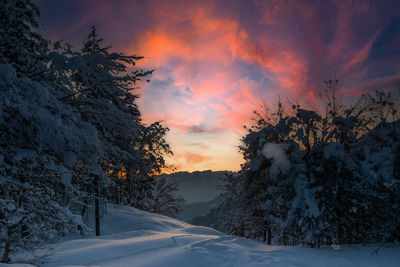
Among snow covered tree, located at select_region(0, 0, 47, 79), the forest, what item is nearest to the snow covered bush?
the forest

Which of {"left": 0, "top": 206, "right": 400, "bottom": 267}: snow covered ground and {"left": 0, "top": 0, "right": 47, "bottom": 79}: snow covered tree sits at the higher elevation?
{"left": 0, "top": 0, "right": 47, "bottom": 79}: snow covered tree

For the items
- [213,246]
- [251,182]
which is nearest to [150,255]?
[213,246]

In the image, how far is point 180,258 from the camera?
4328 millimetres

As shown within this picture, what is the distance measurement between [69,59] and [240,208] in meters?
9.96

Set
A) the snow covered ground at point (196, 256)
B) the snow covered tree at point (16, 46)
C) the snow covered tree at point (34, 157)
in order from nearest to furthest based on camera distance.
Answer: the snow covered ground at point (196, 256) → the snow covered tree at point (34, 157) → the snow covered tree at point (16, 46)

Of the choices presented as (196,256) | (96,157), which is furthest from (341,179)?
(96,157)

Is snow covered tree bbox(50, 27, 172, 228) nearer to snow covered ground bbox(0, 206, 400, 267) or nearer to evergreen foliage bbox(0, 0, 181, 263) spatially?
evergreen foliage bbox(0, 0, 181, 263)

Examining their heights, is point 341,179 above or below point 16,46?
below

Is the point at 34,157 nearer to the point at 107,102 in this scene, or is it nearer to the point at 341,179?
the point at 107,102

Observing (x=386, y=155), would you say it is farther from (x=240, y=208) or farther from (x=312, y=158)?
(x=240, y=208)

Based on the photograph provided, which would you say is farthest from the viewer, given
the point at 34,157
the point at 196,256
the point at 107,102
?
the point at 107,102

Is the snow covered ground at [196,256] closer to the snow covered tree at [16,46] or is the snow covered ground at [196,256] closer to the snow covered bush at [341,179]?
the snow covered bush at [341,179]

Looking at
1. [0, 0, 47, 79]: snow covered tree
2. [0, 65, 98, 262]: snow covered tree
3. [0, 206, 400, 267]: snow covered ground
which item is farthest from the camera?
[0, 0, 47, 79]: snow covered tree

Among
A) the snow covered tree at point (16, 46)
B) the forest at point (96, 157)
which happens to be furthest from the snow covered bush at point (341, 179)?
the snow covered tree at point (16, 46)
